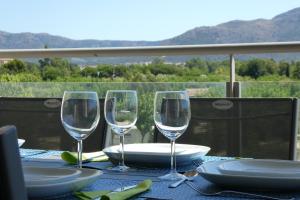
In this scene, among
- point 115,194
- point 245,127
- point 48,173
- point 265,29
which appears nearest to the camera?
point 115,194

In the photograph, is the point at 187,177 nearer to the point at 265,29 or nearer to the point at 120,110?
the point at 120,110

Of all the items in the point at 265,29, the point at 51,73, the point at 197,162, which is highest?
the point at 265,29

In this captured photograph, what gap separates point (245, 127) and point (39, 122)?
→ 2.68 feet

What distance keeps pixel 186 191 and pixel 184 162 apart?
31 centimetres

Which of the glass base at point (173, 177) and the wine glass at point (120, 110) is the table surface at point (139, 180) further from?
the wine glass at point (120, 110)

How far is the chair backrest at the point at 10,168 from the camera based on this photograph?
67cm

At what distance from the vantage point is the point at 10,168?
0.68 metres

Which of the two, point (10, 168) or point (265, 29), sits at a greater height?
point (265, 29)

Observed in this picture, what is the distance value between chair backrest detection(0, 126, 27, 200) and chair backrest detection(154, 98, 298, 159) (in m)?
1.33

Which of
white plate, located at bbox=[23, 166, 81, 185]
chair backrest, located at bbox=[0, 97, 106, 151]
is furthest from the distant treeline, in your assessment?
white plate, located at bbox=[23, 166, 81, 185]

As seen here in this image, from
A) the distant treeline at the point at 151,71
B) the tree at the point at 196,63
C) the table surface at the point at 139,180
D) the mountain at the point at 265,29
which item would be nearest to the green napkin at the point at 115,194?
the table surface at the point at 139,180

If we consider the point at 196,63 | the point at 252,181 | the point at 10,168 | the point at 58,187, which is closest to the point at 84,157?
the point at 58,187

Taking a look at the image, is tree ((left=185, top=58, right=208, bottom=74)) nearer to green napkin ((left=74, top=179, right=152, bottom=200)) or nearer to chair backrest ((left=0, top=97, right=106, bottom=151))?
chair backrest ((left=0, top=97, right=106, bottom=151))

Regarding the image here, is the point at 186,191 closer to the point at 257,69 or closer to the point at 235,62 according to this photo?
the point at 235,62
